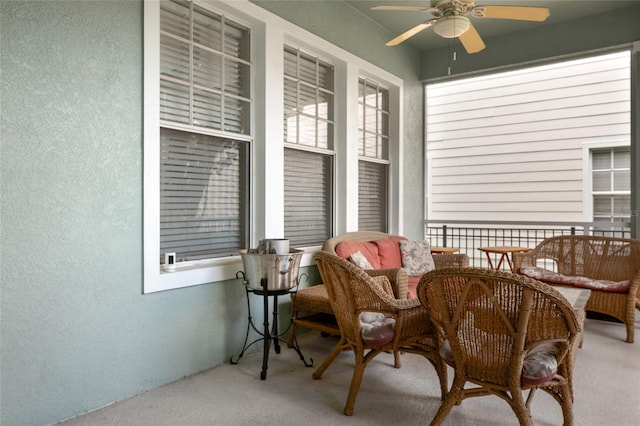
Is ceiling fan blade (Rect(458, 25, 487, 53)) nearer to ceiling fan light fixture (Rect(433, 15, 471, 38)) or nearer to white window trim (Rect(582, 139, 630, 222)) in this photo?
ceiling fan light fixture (Rect(433, 15, 471, 38))

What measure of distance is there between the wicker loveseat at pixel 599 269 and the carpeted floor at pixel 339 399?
677mm

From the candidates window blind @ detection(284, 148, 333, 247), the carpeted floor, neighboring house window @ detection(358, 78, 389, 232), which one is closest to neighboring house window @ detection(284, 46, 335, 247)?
window blind @ detection(284, 148, 333, 247)

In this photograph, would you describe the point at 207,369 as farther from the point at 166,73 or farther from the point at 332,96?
the point at 332,96

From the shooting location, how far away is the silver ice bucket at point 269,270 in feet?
9.26

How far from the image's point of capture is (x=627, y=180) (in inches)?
219

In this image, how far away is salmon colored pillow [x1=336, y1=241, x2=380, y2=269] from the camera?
3.72 metres

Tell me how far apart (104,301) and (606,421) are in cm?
278

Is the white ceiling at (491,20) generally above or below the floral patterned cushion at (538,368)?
above

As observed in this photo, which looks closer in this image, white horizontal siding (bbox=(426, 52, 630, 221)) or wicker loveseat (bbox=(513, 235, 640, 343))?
wicker loveseat (bbox=(513, 235, 640, 343))

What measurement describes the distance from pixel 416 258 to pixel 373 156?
1.46 m

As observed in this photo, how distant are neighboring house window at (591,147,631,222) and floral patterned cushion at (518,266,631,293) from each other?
212cm

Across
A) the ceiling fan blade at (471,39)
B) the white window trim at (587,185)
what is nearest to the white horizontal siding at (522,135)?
the white window trim at (587,185)

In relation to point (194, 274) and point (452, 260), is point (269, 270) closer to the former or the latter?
point (194, 274)

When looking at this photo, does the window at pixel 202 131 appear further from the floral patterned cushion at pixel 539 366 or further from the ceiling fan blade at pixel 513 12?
the floral patterned cushion at pixel 539 366
